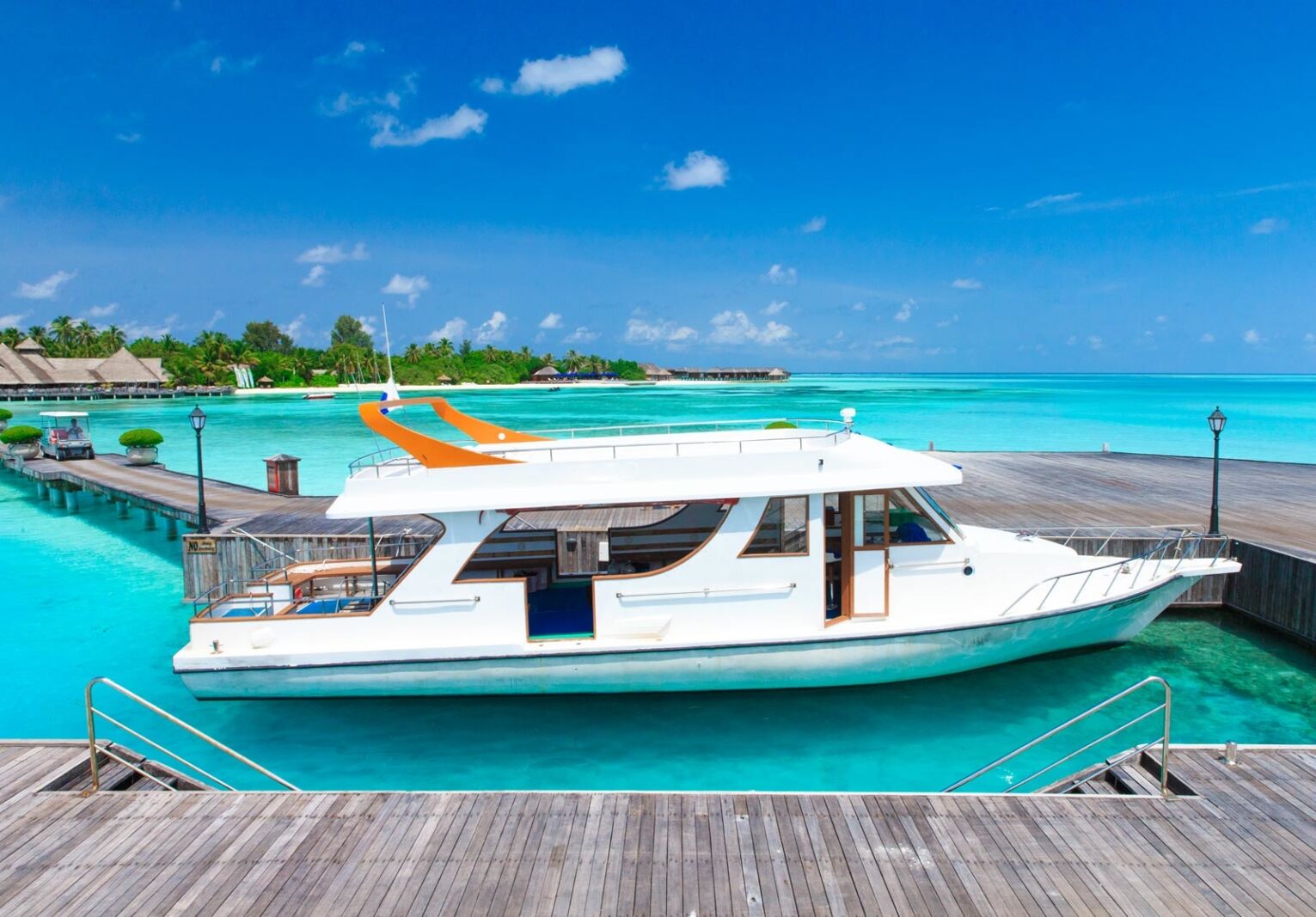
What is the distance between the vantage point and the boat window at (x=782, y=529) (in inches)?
331

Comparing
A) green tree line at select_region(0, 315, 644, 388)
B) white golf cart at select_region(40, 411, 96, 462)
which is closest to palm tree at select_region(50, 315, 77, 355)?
green tree line at select_region(0, 315, 644, 388)

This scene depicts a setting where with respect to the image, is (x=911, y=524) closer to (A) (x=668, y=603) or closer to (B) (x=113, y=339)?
(A) (x=668, y=603)

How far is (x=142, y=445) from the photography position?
26016 mm

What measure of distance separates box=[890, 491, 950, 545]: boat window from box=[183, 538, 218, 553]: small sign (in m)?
11.9

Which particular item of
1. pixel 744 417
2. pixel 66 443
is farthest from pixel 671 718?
pixel 744 417

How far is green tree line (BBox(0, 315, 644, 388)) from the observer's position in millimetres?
113625

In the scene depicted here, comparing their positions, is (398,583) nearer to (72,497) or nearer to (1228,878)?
(1228,878)

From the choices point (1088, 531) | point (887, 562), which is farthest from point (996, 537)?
point (1088, 531)

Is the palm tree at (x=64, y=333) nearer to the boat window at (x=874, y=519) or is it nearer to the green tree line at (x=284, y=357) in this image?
the green tree line at (x=284, y=357)

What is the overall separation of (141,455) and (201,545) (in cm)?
1601

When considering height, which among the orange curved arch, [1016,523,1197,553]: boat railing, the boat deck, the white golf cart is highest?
the orange curved arch

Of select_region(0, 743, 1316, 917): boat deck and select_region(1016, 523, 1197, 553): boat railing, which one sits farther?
select_region(1016, 523, 1197, 553): boat railing

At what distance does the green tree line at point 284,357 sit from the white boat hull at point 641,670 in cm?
8988

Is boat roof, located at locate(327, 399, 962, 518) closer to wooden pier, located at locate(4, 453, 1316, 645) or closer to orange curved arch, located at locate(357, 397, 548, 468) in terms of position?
orange curved arch, located at locate(357, 397, 548, 468)
